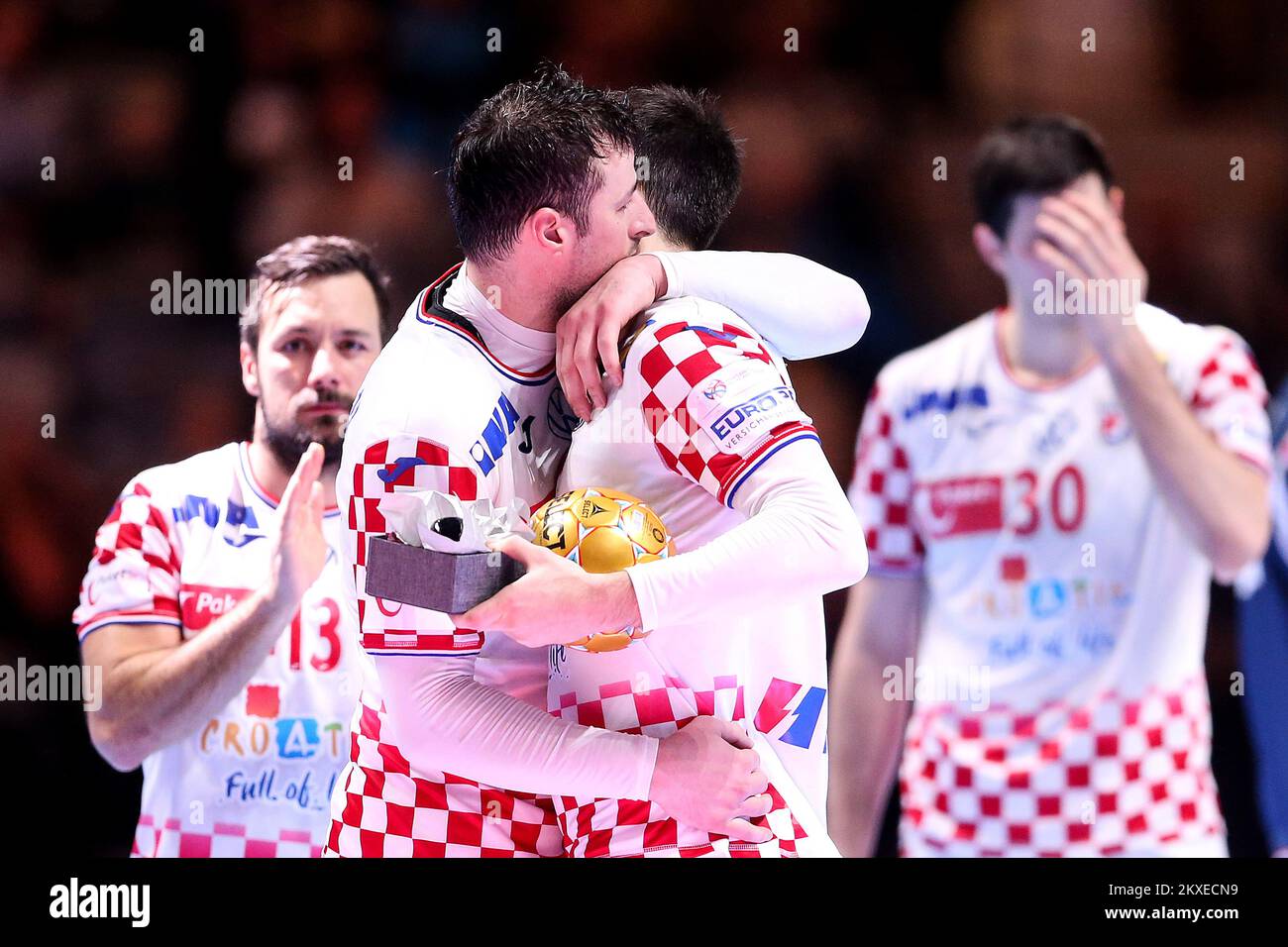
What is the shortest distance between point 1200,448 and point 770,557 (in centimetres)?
241

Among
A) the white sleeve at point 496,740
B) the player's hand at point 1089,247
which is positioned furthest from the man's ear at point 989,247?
the white sleeve at point 496,740

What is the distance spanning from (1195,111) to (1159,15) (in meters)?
0.33

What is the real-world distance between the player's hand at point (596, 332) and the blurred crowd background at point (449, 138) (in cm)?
193

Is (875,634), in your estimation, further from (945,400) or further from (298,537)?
(298,537)

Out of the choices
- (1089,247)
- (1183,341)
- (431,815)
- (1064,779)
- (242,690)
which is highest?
(1089,247)

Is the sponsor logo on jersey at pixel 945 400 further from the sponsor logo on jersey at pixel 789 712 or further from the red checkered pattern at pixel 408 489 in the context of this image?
the red checkered pattern at pixel 408 489

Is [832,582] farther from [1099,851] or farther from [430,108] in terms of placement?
[430,108]

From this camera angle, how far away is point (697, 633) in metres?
2.29

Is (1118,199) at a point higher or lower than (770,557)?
higher

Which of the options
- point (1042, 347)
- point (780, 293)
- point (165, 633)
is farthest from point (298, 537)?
point (1042, 347)

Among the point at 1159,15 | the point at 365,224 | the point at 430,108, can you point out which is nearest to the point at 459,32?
the point at 430,108

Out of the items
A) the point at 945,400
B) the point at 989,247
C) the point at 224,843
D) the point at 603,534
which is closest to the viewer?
Result: the point at 603,534

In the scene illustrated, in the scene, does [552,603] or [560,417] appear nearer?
[552,603]

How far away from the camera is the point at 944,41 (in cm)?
448
